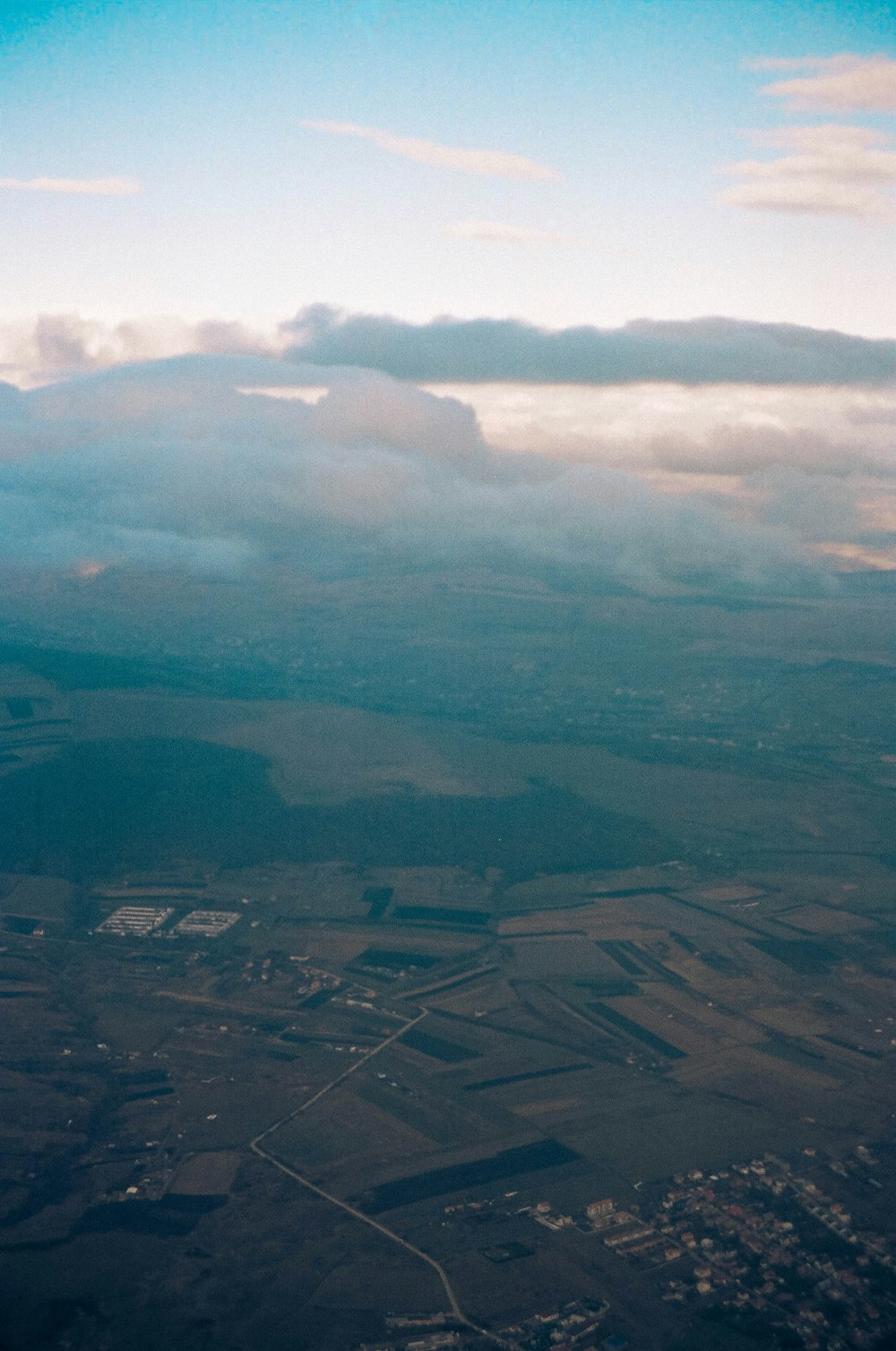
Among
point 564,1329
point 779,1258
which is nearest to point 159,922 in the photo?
point 564,1329

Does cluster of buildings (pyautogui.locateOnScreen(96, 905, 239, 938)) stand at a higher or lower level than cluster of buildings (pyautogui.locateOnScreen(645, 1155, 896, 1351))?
lower

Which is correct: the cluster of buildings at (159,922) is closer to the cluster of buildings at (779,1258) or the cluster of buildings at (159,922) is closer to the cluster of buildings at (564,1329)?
the cluster of buildings at (779,1258)

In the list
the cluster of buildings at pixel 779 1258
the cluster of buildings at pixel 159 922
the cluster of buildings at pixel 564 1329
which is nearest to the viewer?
the cluster of buildings at pixel 564 1329

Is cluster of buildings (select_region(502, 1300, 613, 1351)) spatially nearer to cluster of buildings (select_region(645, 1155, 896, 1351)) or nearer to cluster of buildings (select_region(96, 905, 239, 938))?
cluster of buildings (select_region(645, 1155, 896, 1351))

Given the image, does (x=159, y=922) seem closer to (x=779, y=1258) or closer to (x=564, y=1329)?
(x=564, y=1329)

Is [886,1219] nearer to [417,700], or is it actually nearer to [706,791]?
[706,791]

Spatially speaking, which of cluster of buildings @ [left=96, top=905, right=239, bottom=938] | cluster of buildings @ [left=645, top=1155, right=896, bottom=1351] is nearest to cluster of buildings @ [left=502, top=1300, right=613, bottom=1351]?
cluster of buildings @ [left=645, top=1155, right=896, bottom=1351]

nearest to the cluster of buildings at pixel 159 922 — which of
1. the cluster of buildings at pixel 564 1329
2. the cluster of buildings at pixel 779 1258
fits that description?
the cluster of buildings at pixel 779 1258

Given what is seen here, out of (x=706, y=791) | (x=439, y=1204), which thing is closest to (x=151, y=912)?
(x=439, y=1204)

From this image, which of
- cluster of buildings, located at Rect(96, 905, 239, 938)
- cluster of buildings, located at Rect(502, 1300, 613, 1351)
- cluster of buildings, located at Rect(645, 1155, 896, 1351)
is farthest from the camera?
cluster of buildings, located at Rect(96, 905, 239, 938)

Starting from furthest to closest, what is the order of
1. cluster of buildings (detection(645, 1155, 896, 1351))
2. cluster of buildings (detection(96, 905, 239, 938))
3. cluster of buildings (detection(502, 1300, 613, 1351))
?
cluster of buildings (detection(96, 905, 239, 938)) < cluster of buildings (detection(645, 1155, 896, 1351)) < cluster of buildings (detection(502, 1300, 613, 1351))

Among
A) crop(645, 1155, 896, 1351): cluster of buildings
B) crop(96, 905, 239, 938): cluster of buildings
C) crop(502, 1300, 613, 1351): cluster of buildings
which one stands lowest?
crop(96, 905, 239, 938): cluster of buildings
